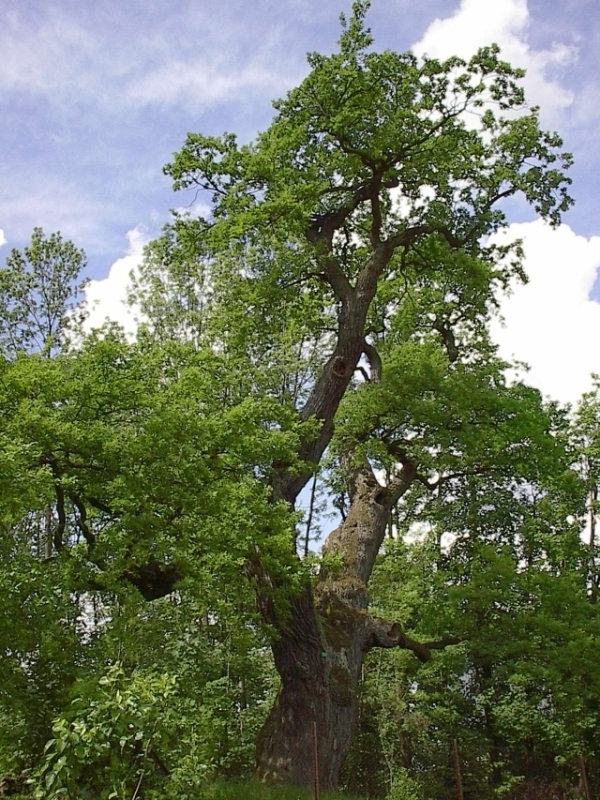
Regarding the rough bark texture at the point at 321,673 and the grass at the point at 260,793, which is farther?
the rough bark texture at the point at 321,673

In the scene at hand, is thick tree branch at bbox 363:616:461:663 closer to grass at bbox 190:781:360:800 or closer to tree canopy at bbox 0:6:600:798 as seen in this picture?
tree canopy at bbox 0:6:600:798

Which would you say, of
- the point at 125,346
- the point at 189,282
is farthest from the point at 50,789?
the point at 189,282

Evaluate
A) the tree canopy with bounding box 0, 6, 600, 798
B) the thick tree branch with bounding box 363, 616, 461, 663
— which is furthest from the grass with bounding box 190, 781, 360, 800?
the thick tree branch with bounding box 363, 616, 461, 663

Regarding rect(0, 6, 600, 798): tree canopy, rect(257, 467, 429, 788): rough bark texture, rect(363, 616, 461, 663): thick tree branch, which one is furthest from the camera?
rect(363, 616, 461, 663): thick tree branch

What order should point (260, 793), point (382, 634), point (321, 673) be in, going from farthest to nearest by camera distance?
point (382, 634) < point (321, 673) < point (260, 793)

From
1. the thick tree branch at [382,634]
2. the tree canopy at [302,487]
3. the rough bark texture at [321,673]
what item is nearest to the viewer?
the tree canopy at [302,487]

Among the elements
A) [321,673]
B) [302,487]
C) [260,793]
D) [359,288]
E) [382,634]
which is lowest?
[260,793]

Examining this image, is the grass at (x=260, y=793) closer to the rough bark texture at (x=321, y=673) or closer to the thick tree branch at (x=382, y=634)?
the rough bark texture at (x=321, y=673)

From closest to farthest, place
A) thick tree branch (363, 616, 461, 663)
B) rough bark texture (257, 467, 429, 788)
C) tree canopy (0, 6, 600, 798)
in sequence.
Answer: tree canopy (0, 6, 600, 798)
rough bark texture (257, 467, 429, 788)
thick tree branch (363, 616, 461, 663)

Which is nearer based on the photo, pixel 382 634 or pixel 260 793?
pixel 260 793

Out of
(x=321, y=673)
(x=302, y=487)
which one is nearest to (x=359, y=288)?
(x=302, y=487)

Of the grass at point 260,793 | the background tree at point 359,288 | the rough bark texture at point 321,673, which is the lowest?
the grass at point 260,793

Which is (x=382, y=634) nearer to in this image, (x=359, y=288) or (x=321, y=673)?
(x=321, y=673)

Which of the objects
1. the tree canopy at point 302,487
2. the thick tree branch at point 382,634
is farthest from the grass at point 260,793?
the thick tree branch at point 382,634
